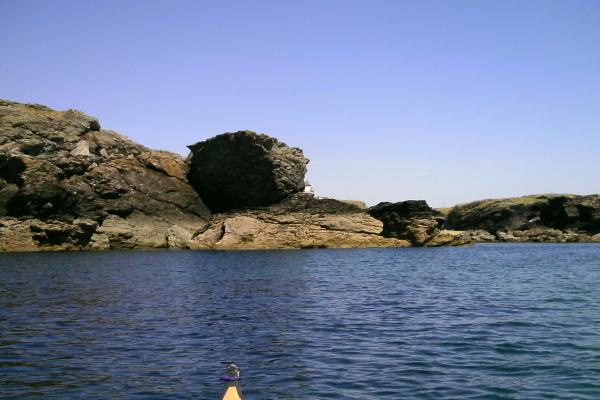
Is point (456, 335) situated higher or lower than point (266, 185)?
lower

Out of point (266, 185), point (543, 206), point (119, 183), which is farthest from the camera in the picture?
point (543, 206)

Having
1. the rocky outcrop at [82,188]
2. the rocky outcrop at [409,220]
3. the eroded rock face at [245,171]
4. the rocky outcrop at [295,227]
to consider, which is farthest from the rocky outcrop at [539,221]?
the rocky outcrop at [82,188]

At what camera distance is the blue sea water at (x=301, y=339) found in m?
12.6

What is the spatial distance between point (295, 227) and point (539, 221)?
73.3m

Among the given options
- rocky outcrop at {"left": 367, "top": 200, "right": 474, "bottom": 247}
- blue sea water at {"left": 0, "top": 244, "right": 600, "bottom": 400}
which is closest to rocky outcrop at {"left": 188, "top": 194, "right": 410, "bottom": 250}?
rocky outcrop at {"left": 367, "top": 200, "right": 474, "bottom": 247}

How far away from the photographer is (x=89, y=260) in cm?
5084

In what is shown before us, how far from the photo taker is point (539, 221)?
12444 cm

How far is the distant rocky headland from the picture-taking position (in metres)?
65.2

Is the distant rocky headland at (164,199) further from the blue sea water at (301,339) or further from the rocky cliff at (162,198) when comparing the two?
the blue sea water at (301,339)

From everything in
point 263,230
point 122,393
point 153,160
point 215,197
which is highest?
point 153,160

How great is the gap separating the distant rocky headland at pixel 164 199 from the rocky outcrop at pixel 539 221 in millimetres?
42397

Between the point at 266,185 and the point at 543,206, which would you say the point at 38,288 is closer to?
the point at 266,185

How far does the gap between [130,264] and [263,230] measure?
1110 inches

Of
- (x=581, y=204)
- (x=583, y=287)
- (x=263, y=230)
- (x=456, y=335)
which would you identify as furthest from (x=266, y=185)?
(x=581, y=204)
